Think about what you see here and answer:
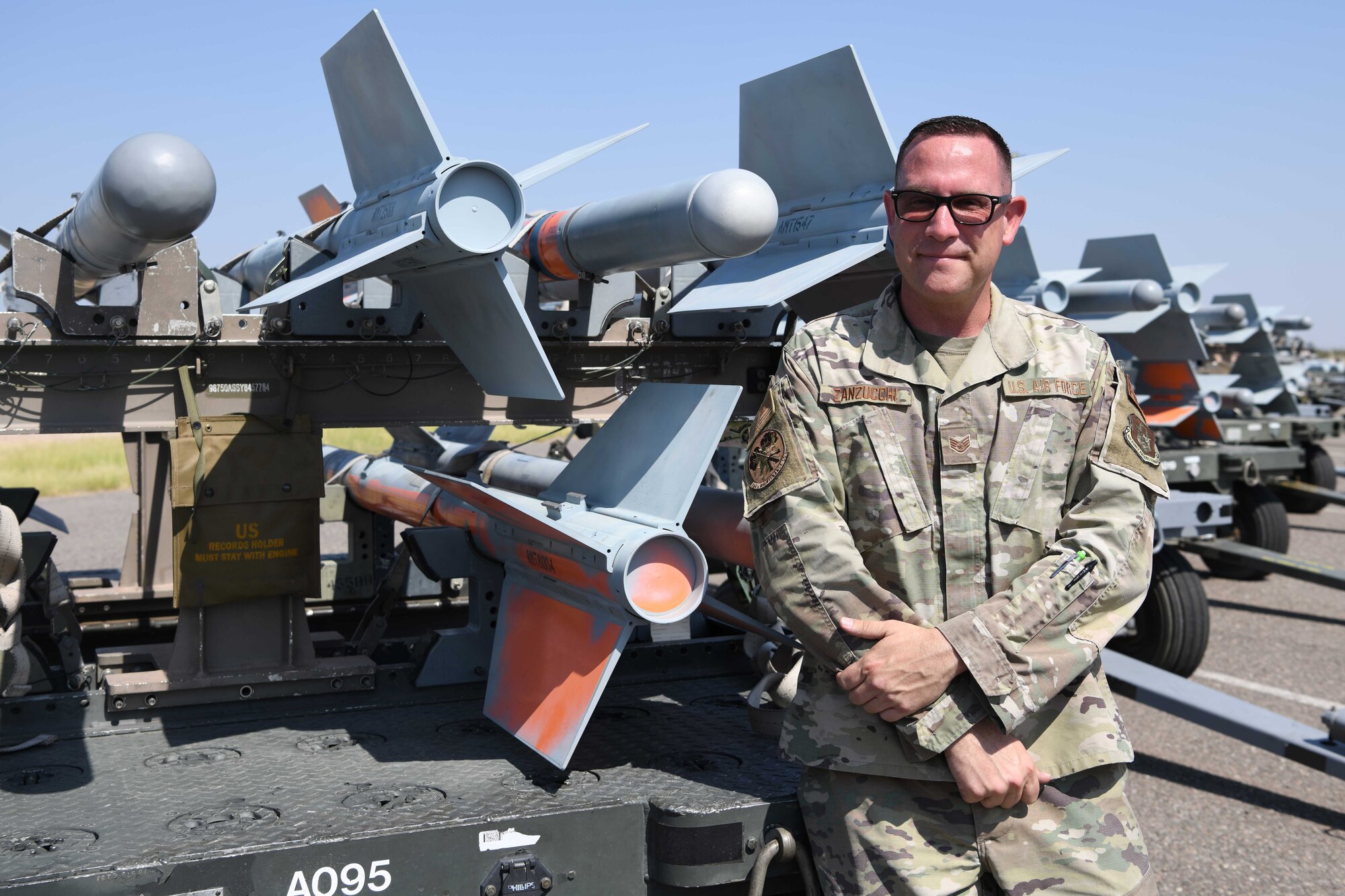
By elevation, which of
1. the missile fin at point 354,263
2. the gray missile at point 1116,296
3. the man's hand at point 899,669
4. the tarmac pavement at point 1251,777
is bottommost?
the tarmac pavement at point 1251,777

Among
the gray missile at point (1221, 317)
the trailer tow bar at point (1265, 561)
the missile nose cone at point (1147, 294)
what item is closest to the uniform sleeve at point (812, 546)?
the trailer tow bar at point (1265, 561)

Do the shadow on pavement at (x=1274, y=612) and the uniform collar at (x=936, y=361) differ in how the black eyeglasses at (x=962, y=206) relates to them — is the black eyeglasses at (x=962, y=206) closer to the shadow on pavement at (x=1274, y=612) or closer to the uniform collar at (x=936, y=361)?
the uniform collar at (x=936, y=361)

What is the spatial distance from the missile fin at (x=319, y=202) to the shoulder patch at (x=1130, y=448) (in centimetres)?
552

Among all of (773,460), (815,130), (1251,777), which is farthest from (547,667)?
(1251,777)

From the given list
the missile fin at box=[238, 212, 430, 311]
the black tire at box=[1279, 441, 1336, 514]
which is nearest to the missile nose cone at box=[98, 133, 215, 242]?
the missile fin at box=[238, 212, 430, 311]

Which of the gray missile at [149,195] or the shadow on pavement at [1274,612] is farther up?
the gray missile at [149,195]

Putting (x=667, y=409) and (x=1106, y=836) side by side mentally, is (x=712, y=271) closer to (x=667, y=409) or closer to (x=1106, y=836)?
(x=667, y=409)

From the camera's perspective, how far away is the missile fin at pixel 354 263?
3.16 m

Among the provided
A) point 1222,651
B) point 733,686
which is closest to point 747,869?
point 733,686

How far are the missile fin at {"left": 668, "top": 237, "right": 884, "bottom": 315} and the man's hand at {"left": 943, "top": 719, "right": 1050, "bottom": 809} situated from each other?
181cm

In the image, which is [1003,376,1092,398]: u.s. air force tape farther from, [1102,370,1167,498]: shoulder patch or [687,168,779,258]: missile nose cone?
[687,168,779,258]: missile nose cone

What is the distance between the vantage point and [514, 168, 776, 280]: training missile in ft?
10.3

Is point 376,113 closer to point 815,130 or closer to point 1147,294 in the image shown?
point 815,130

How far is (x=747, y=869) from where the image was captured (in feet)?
8.16
